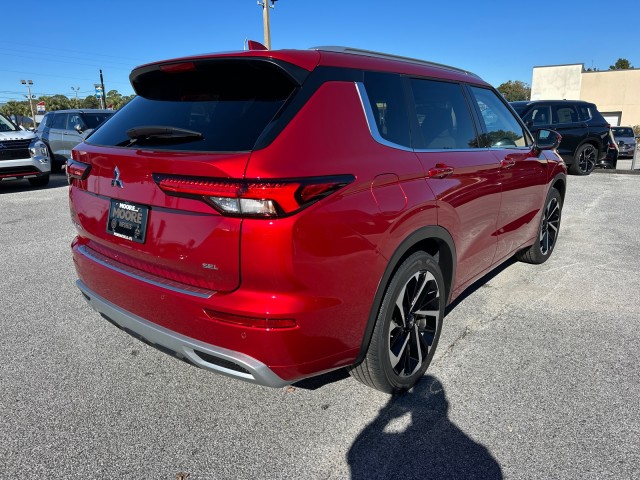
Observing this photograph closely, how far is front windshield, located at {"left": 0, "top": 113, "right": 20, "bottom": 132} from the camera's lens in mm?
10620

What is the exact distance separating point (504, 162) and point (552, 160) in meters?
1.45

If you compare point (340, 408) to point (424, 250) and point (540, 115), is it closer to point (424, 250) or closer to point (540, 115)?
point (424, 250)

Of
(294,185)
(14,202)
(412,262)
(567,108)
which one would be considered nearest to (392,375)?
(412,262)

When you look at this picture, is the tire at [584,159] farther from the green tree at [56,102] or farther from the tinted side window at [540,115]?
the green tree at [56,102]

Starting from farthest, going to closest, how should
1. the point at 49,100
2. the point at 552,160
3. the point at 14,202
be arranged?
the point at 49,100 → the point at 14,202 → the point at 552,160

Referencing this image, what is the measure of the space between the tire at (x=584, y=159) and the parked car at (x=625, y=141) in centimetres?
902

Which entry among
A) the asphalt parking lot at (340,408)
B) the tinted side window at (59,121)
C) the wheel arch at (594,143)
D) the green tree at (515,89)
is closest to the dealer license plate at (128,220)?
the asphalt parking lot at (340,408)

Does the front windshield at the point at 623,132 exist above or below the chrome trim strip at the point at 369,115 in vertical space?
below

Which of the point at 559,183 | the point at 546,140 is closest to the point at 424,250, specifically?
the point at 546,140

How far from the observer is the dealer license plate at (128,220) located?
2.22m

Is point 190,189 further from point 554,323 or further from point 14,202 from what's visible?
point 14,202

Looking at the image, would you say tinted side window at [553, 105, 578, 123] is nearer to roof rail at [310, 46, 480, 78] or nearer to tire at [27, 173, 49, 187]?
roof rail at [310, 46, 480, 78]

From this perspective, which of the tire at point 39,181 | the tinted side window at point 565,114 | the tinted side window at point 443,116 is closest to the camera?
the tinted side window at point 443,116

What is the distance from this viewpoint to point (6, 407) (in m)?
2.60
